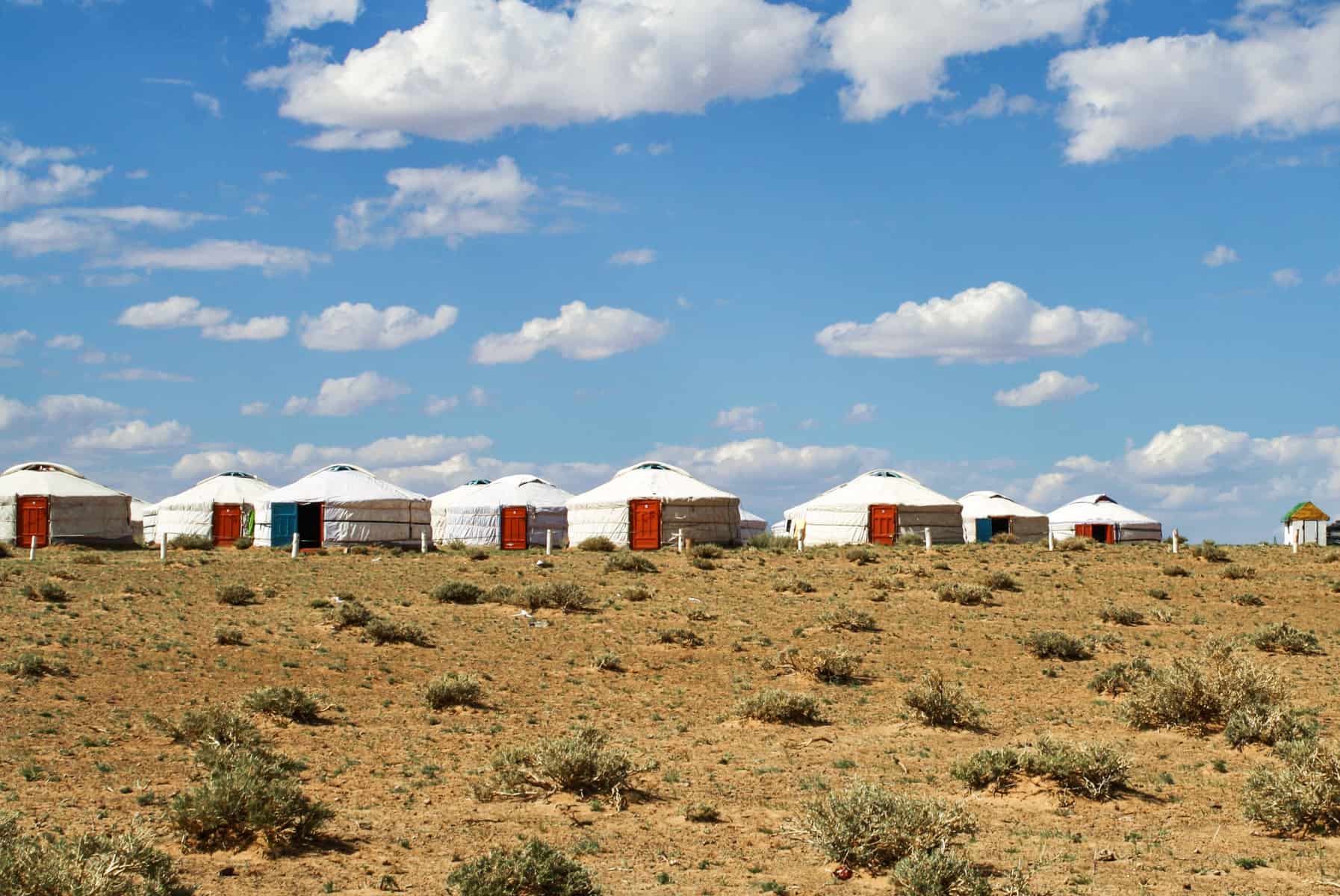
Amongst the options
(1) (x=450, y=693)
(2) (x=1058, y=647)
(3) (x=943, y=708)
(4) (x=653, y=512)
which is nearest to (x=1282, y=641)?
(2) (x=1058, y=647)

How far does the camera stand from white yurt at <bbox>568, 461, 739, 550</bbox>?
4619cm

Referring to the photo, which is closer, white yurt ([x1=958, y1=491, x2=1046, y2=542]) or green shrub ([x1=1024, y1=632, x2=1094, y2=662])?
green shrub ([x1=1024, y1=632, x2=1094, y2=662])

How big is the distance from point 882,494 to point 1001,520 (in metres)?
16.5

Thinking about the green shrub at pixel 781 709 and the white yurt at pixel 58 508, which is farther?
the white yurt at pixel 58 508

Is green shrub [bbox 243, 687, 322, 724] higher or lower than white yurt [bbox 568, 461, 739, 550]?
lower

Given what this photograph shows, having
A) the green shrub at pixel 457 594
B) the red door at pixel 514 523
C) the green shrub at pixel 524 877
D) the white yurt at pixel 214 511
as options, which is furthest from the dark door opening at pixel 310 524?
the green shrub at pixel 524 877

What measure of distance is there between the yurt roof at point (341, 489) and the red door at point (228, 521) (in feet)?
13.8

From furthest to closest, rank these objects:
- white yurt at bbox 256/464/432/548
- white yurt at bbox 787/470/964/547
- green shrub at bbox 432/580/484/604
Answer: white yurt at bbox 787/470/964/547
white yurt at bbox 256/464/432/548
green shrub at bbox 432/580/484/604

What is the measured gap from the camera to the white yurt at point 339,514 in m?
48.6

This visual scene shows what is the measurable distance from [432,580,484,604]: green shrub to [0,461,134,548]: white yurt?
28757 millimetres

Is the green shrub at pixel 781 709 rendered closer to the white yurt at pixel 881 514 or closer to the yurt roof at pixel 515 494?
the white yurt at pixel 881 514

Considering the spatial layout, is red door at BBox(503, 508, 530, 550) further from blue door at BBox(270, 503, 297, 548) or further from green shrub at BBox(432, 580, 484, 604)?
green shrub at BBox(432, 580, 484, 604)

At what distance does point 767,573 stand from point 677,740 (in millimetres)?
17883

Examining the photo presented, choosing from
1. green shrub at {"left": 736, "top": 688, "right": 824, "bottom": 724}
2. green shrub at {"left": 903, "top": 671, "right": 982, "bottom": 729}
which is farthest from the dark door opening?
green shrub at {"left": 903, "top": 671, "right": 982, "bottom": 729}
